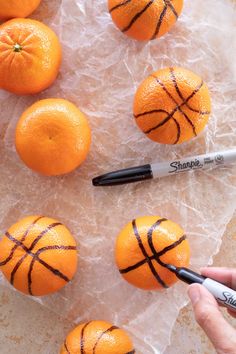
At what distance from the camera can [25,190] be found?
97cm

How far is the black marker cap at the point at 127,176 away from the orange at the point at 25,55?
217 millimetres

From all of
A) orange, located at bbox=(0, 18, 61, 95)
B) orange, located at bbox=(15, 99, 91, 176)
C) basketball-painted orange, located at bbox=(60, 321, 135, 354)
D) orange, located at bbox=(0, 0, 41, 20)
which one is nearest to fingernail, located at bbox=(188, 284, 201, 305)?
basketball-painted orange, located at bbox=(60, 321, 135, 354)

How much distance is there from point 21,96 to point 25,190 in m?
0.19

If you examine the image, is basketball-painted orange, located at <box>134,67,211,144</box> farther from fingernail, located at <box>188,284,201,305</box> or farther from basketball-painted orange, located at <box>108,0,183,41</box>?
fingernail, located at <box>188,284,201,305</box>

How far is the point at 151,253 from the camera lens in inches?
33.4

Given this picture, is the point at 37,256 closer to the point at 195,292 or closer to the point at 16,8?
the point at 195,292

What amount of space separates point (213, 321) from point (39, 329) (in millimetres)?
397

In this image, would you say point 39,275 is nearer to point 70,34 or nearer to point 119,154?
point 119,154

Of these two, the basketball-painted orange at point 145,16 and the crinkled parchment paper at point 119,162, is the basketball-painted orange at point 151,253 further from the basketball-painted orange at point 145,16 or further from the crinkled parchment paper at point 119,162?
the basketball-painted orange at point 145,16

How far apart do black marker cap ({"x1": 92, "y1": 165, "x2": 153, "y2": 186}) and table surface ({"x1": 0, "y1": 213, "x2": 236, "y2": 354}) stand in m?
0.23

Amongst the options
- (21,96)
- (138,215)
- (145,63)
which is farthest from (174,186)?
(21,96)

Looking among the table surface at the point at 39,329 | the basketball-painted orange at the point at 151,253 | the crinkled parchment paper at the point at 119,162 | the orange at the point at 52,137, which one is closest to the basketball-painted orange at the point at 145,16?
the crinkled parchment paper at the point at 119,162

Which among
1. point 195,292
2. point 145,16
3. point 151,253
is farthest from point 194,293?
point 145,16

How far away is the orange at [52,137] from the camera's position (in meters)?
0.86
